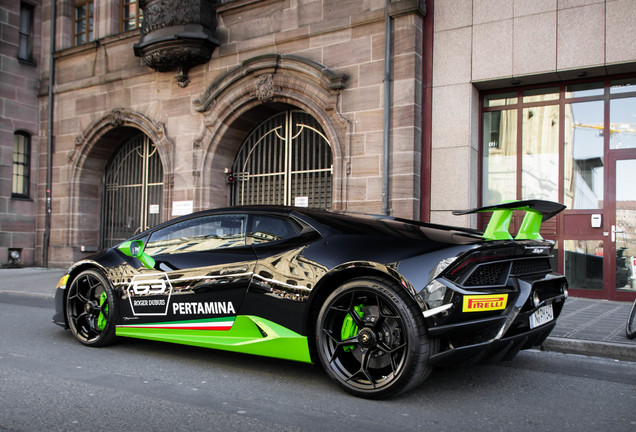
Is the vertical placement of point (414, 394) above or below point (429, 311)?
below

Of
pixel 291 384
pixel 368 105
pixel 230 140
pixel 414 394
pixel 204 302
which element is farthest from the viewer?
pixel 230 140

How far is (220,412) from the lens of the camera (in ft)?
11.5

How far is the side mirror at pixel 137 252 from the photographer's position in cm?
512

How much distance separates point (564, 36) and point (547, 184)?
7.88 feet

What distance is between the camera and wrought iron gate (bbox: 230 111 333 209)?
11.8m

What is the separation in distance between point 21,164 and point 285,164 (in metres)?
8.29

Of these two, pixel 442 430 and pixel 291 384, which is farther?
pixel 291 384

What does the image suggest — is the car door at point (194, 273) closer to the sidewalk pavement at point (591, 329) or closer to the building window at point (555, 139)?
the sidewalk pavement at point (591, 329)

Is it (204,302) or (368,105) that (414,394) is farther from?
(368,105)

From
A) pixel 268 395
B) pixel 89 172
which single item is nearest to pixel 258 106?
pixel 89 172

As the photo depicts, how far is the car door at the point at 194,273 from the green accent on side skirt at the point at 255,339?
5.0 inches

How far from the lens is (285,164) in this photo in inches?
484

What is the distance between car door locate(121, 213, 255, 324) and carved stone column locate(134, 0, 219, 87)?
26.8ft

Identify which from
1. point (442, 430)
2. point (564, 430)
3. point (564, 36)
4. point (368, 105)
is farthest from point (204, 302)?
point (564, 36)
